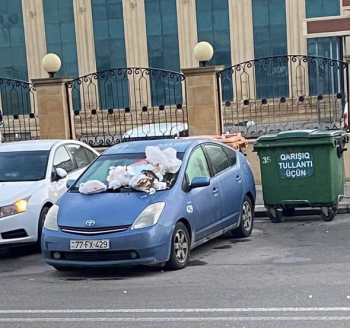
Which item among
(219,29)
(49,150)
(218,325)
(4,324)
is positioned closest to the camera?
(218,325)

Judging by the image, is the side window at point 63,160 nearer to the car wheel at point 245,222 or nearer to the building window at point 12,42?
the car wheel at point 245,222

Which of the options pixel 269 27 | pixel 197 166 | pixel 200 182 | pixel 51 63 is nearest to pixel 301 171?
pixel 197 166

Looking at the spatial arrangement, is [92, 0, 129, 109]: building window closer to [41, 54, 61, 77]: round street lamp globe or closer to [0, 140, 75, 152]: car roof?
[41, 54, 61, 77]: round street lamp globe

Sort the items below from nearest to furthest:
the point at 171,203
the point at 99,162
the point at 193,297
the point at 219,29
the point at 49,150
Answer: the point at 193,297, the point at 171,203, the point at 99,162, the point at 49,150, the point at 219,29

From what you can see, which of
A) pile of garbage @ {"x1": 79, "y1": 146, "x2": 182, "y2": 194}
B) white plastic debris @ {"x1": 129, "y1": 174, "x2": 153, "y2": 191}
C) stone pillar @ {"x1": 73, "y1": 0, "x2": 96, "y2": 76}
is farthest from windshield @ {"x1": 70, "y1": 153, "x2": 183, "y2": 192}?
stone pillar @ {"x1": 73, "y1": 0, "x2": 96, "y2": 76}

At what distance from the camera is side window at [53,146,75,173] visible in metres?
10.7

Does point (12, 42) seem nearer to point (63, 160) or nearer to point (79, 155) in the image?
point (79, 155)

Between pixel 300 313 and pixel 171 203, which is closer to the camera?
pixel 300 313

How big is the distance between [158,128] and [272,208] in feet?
17.8

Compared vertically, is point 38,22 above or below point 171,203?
above

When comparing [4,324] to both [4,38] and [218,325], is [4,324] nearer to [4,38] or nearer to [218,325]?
[218,325]

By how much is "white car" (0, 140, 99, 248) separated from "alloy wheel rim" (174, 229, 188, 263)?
232 centimetres

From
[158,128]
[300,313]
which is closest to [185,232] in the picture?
[300,313]

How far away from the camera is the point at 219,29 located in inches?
1513
